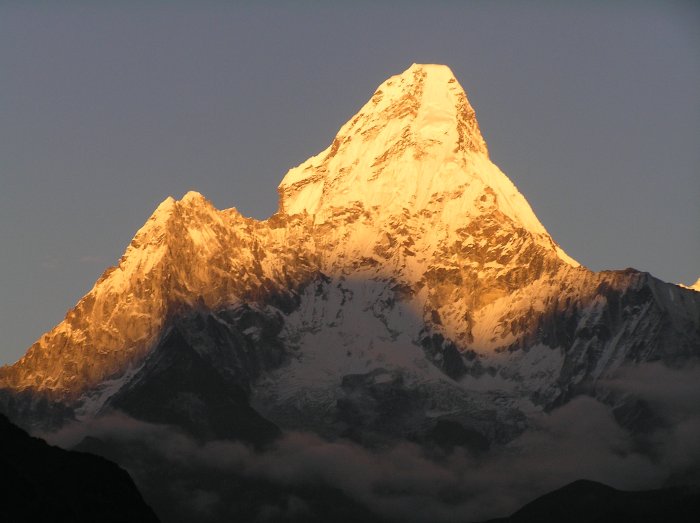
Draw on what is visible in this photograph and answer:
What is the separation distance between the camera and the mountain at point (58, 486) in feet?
534

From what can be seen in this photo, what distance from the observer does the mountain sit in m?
163

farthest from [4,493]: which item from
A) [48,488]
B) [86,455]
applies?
[86,455]

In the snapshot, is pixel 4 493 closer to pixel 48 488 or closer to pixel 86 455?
pixel 48 488

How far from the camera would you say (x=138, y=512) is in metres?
171

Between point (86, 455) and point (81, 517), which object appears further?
point (86, 455)

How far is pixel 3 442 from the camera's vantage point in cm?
17350

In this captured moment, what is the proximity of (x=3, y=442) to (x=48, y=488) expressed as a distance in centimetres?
753

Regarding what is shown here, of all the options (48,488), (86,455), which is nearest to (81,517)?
(48,488)

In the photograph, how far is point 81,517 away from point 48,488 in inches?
135

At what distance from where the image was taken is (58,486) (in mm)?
168875

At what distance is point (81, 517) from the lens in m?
165

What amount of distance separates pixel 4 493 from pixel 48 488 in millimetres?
5321

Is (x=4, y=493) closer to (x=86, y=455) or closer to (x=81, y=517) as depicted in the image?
(x=81, y=517)

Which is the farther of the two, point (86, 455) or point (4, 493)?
point (86, 455)
